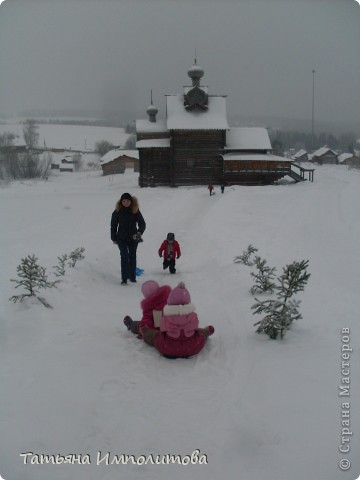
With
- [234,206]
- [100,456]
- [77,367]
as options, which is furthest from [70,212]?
[100,456]

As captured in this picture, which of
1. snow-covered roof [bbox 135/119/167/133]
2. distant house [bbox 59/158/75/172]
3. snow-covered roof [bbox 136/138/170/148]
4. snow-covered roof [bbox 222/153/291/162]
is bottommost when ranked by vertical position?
distant house [bbox 59/158/75/172]

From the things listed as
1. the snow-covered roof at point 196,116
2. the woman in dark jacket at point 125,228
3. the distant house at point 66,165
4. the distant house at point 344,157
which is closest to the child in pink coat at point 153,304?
the woman in dark jacket at point 125,228

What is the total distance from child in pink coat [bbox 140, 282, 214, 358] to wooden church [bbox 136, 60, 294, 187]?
28.7 m

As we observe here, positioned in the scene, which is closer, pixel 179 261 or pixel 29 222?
pixel 179 261

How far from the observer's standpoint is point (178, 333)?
4.81 metres

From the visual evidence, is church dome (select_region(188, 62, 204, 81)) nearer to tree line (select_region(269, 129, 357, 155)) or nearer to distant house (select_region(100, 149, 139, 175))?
distant house (select_region(100, 149, 139, 175))

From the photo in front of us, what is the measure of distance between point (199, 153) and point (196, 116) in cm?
326

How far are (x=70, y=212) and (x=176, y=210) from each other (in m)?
5.77

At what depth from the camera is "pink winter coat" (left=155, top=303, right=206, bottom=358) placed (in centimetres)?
479

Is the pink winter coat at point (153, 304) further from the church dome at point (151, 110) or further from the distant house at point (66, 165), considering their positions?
the distant house at point (66, 165)

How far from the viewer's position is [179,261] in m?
10.1

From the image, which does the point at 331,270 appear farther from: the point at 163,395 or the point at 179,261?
the point at 163,395

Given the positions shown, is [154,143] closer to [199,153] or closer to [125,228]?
[199,153]

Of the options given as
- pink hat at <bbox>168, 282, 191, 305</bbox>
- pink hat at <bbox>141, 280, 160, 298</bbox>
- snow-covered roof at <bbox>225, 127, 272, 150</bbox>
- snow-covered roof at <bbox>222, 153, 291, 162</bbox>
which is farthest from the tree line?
pink hat at <bbox>168, 282, 191, 305</bbox>
